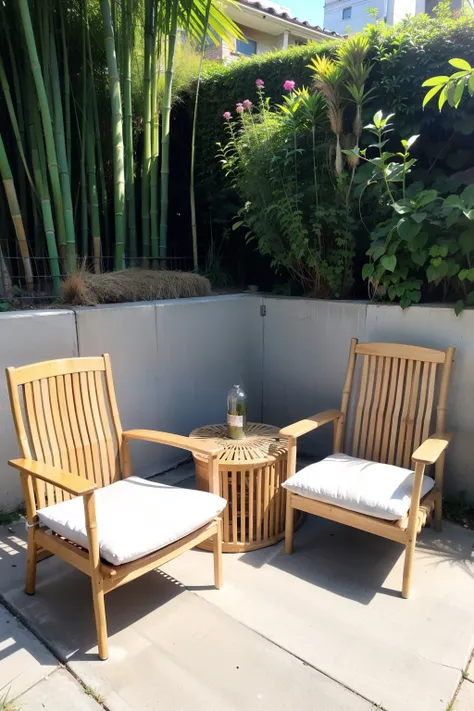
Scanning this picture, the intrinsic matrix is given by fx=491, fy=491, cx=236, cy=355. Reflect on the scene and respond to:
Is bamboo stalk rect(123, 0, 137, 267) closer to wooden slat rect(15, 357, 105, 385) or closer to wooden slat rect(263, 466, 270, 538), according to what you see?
wooden slat rect(15, 357, 105, 385)

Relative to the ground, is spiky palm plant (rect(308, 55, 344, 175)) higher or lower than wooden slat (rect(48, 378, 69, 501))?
higher

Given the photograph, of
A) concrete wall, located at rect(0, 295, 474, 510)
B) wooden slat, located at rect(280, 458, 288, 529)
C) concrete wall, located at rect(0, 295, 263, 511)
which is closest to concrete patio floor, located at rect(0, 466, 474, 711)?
wooden slat, located at rect(280, 458, 288, 529)

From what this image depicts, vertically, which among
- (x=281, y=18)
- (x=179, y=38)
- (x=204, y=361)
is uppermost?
(x=281, y=18)

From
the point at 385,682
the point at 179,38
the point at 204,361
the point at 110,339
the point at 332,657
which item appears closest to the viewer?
the point at 385,682

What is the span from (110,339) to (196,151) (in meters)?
2.29

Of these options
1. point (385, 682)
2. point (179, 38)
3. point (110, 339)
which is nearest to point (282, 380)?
point (110, 339)

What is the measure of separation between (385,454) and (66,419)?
1632 mm

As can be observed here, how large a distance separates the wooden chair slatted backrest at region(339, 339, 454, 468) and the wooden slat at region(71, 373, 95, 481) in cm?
133

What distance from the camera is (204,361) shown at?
10.9ft

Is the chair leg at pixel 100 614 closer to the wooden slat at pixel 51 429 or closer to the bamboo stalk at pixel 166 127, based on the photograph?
the wooden slat at pixel 51 429

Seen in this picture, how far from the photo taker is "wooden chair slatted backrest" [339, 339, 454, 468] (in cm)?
250

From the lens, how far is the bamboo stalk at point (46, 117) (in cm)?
274

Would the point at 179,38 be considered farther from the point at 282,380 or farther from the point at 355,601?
the point at 355,601

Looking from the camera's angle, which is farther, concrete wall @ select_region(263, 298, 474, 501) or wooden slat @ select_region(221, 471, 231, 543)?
concrete wall @ select_region(263, 298, 474, 501)
